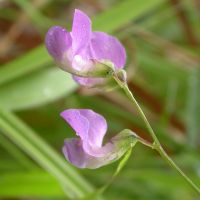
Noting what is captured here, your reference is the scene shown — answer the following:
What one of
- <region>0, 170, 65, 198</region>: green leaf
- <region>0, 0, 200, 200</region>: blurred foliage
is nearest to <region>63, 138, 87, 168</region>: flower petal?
<region>0, 0, 200, 200</region>: blurred foliage

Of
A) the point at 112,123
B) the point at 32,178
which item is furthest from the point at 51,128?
the point at 32,178

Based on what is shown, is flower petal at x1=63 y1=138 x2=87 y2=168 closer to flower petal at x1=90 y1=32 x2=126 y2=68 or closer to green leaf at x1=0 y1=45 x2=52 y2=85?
flower petal at x1=90 y1=32 x2=126 y2=68

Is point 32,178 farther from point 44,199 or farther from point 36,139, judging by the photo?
point 44,199

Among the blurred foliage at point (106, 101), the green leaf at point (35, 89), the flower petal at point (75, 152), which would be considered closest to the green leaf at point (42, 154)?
the blurred foliage at point (106, 101)

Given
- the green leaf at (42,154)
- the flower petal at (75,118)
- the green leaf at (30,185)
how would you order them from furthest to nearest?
the green leaf at (30,185) → the green leaf at (42,154) → the flower petal at (75,118)

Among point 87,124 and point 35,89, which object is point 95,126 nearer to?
point 87,124

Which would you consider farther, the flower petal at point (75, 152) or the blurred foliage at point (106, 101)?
the blurred foliage at point (106, 101)

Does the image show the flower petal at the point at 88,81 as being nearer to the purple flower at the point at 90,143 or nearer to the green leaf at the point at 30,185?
the purple flower at the point at 90,143
